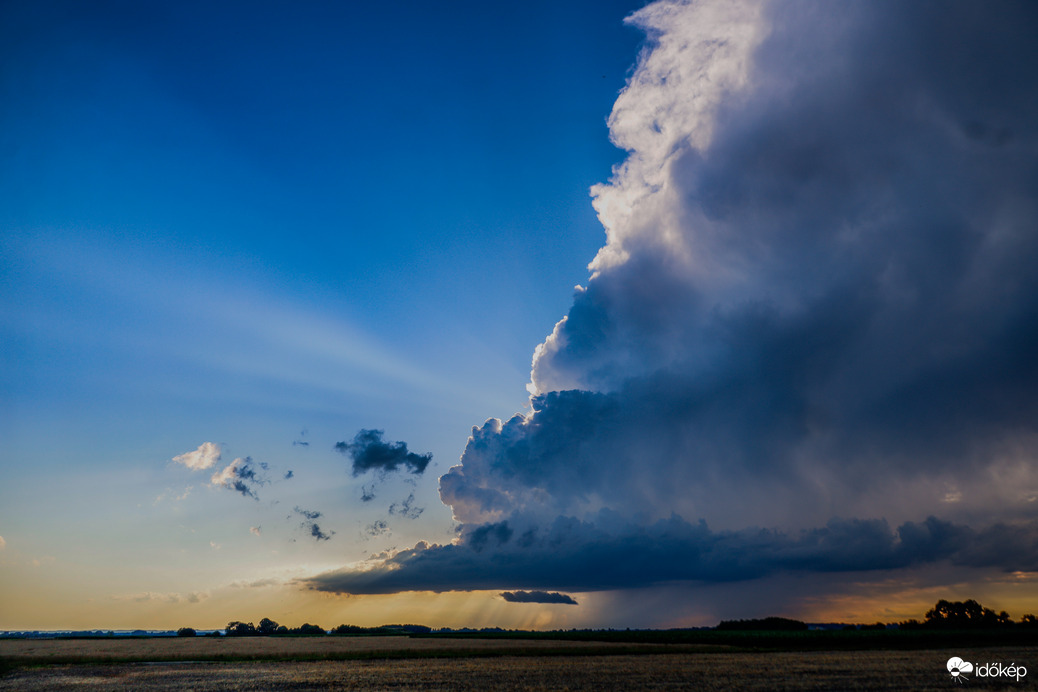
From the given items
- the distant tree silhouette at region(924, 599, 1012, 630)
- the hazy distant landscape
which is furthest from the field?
the distant tree silhouette at region(924, 599, 1012, 630)

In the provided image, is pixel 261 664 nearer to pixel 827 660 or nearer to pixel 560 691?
pixel 560 691

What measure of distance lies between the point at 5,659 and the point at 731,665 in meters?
102

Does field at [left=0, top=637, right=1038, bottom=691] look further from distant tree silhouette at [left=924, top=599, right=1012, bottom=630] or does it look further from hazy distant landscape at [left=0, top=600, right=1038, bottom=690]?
distant tree silhouette at [left=924, top=599, right=1012, bottom=630]

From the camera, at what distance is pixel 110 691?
4469 cm
